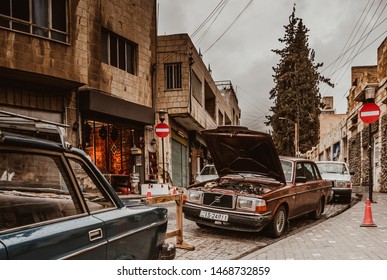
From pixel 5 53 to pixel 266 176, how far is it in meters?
5.87

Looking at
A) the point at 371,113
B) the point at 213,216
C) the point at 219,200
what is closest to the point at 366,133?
the point at 371,113

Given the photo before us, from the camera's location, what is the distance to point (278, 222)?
5.75 m

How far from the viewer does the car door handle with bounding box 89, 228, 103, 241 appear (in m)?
2.11

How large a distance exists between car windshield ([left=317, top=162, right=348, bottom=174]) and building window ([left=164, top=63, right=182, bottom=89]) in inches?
254

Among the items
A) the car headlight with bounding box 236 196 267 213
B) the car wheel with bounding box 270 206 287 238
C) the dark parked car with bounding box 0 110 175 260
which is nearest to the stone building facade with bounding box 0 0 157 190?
the car headlight with bounding box 236 196 267 213

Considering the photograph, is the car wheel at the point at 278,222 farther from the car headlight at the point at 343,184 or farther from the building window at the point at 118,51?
the building window at the point at 118,51

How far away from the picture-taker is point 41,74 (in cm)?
802

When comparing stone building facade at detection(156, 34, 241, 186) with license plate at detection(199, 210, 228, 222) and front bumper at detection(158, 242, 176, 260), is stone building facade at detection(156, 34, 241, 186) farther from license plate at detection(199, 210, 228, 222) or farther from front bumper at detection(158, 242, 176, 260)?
front bumper at detection(158, 242, 176, 260)

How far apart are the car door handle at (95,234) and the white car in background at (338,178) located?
9537 millimetres

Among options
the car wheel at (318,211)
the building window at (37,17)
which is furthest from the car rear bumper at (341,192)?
the building window at (37,17)

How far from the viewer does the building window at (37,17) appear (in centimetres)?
781

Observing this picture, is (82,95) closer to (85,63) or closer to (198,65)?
(85,63)

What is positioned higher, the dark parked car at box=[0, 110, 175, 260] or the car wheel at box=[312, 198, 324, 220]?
the dark parked car at box=[0, 110, 175, 260]

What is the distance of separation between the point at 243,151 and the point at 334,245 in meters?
2.40
